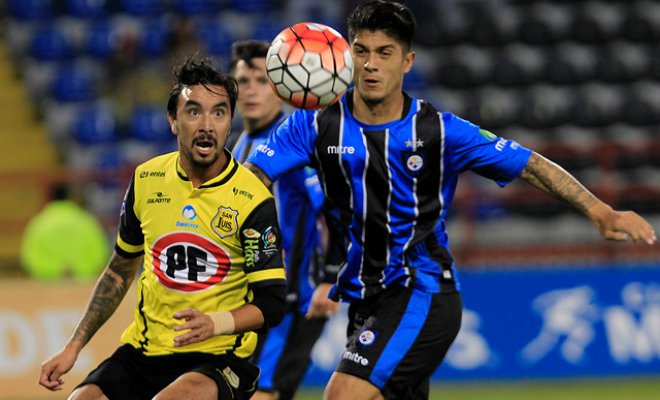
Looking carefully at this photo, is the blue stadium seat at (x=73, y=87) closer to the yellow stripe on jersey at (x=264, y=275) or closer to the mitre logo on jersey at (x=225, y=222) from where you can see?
the mitre logo on jersey at (x=225, y=222)

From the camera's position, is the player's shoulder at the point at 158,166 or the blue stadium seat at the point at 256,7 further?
the blue stadium seat at the point at 256,7

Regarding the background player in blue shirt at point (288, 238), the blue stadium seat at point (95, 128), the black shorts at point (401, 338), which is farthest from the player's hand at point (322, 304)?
the blue stadium seat at point (95, 128)

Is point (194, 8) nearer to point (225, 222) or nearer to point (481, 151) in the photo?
point (481, 151)

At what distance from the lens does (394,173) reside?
5113 millimetres

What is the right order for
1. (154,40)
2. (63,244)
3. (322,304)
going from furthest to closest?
(154,40)
(63,244)
(322,304)

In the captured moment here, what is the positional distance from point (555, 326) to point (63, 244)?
15.6 ft

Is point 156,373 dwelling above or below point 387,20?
below

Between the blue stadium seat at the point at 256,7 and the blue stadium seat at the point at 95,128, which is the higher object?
the blue stadium seat at the point at 256,7

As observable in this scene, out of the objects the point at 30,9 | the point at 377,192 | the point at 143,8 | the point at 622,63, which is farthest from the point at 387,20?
the point at 30,9

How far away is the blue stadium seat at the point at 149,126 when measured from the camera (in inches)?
589

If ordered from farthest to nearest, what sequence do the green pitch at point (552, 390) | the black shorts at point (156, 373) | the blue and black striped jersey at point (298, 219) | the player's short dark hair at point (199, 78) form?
the green pitch at point (552, 390) → the blue and black striped jersey at point (298, 219) → the player's short dark hair at point (199, 78) → the black shorts at point (156, 373)

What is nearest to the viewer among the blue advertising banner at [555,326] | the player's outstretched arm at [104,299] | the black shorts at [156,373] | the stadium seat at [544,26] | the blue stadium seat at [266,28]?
the black shorts at [156,373]

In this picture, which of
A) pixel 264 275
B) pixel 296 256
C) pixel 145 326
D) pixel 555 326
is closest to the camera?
pixel 264 275

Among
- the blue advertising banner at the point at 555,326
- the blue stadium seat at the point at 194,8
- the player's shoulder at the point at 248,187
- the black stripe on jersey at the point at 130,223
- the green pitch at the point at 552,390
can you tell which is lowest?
the green pitch at the point at 552,390
